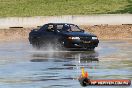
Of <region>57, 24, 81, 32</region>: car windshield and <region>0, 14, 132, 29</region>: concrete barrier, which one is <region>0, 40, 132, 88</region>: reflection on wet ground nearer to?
<region>57, 24, 81, 32</region>: car windshield

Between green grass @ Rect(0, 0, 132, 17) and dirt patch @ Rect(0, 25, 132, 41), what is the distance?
18.0 feet

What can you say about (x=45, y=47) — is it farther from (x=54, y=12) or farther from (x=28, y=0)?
(x=28, y=0)

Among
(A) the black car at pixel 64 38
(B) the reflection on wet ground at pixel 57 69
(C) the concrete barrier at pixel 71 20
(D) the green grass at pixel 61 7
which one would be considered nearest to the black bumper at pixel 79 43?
(A) the black car at pixel 64 38

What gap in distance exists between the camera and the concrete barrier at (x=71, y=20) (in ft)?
156

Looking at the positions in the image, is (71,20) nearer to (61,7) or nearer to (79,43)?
(61,7)

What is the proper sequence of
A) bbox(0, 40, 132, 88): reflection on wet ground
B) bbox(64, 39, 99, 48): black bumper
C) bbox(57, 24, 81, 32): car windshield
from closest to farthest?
bbox(0, 40, 132, 88): reflection on wet ground
bbox(64, 39, 99, 48): black bumper
bbox(57, 24, 81, 32): car windshield

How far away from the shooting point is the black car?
108 feet

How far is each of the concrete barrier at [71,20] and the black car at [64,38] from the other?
1155cm

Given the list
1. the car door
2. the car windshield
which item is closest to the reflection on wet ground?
the car door

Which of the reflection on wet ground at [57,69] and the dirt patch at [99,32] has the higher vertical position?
the reflection on wet ground at [57,69]

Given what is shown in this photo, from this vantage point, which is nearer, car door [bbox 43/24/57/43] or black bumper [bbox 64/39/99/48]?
black bumper [bbox 64/39/99/48]

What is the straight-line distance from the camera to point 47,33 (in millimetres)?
35219

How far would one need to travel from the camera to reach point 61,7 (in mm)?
56625

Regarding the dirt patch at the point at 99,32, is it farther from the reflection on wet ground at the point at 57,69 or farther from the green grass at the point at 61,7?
the reflection on wet ground at the point at 57,69
